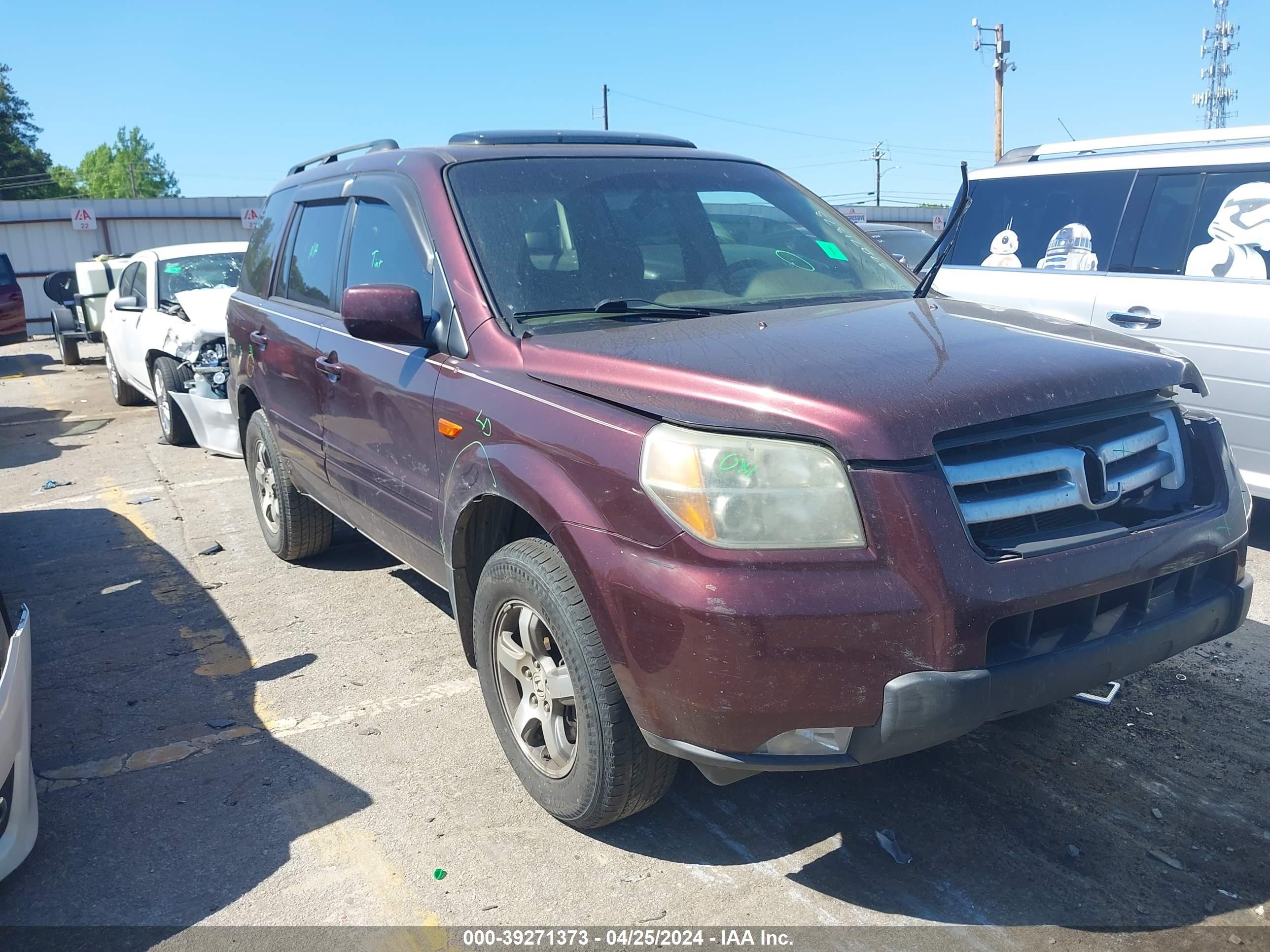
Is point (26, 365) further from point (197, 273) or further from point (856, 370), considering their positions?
point (856, 370)

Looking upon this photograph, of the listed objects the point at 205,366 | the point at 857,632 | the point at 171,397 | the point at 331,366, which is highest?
the point at 331,366

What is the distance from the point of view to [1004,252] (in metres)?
6.76

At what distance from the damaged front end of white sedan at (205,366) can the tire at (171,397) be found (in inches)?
1.4

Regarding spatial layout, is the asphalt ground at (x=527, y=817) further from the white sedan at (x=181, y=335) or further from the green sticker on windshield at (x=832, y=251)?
the white sedan at (x=181, y=335)

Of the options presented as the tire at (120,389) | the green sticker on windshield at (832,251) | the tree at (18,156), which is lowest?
the tire at (120,389)

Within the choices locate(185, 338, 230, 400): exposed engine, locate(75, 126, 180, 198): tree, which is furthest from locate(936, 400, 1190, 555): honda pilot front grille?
locate(75, 126, 180, 198): tree

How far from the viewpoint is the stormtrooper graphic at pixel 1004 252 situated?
6672mm

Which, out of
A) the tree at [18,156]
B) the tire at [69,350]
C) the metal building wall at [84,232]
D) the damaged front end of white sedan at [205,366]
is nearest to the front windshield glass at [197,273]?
the damaged front end of white sedan at [205,366]

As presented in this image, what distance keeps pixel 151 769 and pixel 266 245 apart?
10.1ft

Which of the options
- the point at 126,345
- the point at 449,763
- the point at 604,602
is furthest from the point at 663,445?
the point at 126,345

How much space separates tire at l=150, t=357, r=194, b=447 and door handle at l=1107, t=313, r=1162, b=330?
733cm

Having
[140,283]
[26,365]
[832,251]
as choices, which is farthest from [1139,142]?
[26,365]

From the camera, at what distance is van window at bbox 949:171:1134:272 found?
6.12 metres

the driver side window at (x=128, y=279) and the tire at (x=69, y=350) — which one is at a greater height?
the driver side window at (x=128, y=279)
